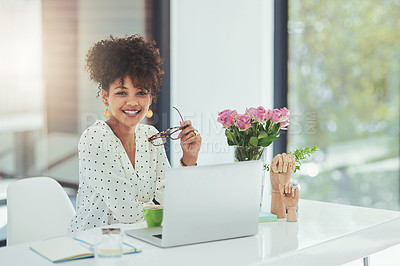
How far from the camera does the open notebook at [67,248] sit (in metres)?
1.41

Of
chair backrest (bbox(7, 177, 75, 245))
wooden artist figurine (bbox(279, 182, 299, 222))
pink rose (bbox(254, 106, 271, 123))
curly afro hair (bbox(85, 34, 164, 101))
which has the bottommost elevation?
chair backrest (bbox(7, 177, 75, 245))

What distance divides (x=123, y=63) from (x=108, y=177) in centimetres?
51

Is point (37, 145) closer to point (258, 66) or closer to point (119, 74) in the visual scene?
point (119, 74)

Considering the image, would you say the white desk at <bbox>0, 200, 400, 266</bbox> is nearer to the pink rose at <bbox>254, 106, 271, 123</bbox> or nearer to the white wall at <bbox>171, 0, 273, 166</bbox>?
the pink rose at <bbox>254, 106, 271, 123</bbox>

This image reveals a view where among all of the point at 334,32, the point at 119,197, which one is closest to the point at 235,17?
the point at 334,32

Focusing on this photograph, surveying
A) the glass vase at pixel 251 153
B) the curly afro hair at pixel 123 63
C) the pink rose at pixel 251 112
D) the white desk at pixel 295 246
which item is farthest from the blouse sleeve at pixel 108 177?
the pink rose at pixel 251 112

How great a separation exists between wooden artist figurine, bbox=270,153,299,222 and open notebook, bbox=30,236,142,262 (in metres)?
0.58

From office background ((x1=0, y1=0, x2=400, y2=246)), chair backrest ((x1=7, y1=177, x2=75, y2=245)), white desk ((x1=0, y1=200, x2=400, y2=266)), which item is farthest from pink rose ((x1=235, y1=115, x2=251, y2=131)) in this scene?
office background ((x1=0, y1=0, x2=400, y2=246))

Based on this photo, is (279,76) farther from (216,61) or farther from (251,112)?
(251,112)

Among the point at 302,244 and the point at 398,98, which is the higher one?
the point at 398,98

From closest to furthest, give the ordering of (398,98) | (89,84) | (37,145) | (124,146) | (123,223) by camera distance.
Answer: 1. (123,223)
2. (124,146)
3. (37,145)
4. (89,84)
5. (398,98)

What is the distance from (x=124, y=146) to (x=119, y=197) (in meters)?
0.30

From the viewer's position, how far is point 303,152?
1.96 meters

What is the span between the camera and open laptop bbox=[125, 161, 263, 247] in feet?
4.91
